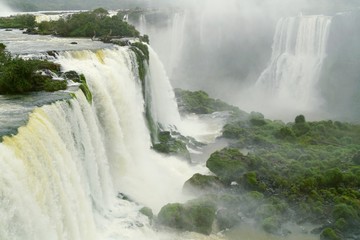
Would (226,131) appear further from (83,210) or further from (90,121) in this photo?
(83,210)

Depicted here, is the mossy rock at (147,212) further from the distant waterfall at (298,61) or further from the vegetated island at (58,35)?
the distant waterfall at (298,61)

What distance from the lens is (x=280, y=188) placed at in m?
20.9

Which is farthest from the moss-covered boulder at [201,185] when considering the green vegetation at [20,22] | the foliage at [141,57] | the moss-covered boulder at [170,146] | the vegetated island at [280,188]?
the green vegetation at [20,22]

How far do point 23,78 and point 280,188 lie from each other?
12916 mm

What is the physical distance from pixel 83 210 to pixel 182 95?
27194mm

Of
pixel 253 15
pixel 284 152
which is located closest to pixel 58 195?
pixel 284 152

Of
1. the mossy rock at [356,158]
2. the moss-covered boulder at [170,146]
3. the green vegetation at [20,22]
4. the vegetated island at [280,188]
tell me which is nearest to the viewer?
the vegetated island at [280,188]

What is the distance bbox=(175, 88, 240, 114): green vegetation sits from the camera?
37062 millimetres

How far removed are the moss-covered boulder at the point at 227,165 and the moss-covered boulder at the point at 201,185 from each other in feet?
3.47

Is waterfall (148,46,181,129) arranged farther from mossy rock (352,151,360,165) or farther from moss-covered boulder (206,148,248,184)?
mossy rock (352,151,360,165)

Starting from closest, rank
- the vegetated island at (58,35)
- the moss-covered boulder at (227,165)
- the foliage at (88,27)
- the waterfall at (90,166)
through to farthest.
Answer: the waterfall at (90,166) < the vegetated island at (58,35) < the moss-covered boulder at (227,165) < the foliage at (88,27)

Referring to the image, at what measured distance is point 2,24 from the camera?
3800 centimetres

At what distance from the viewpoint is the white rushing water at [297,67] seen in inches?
1855

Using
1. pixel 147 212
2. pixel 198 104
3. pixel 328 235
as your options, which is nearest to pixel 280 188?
pixel 328 235
